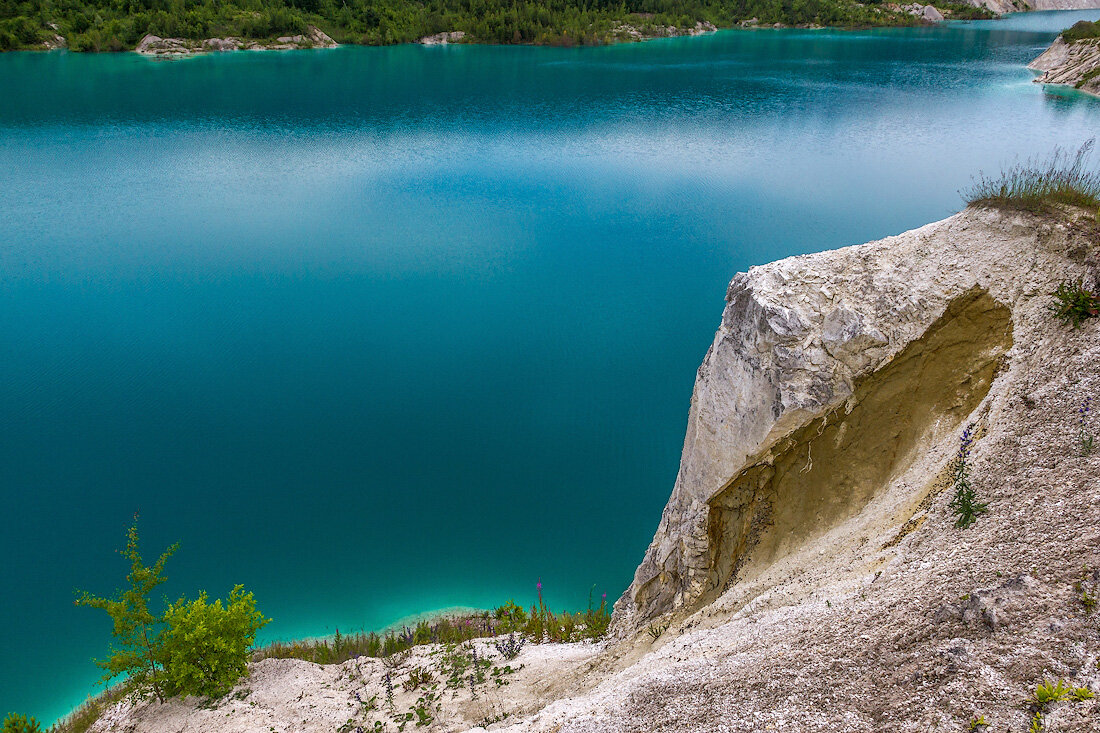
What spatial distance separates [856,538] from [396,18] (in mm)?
95957

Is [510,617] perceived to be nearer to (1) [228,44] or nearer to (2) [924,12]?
(1) [228,44]

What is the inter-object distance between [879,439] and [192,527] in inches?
519

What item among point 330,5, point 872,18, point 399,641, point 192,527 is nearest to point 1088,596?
point 399,641

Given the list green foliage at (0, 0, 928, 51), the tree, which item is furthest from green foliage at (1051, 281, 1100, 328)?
green foliage at (0, 0, 928, 51)

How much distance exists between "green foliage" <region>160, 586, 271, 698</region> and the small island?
57420mm

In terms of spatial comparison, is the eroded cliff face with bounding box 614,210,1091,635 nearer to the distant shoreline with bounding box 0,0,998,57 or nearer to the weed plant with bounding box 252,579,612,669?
the weed plant with bounding box 252,579,612,669

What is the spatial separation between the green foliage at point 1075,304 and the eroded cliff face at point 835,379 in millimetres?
365

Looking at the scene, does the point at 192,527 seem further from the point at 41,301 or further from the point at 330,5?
the point at 330,5

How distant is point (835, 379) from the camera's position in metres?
7.62

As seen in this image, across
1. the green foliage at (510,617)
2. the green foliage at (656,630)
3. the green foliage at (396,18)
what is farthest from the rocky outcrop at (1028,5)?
the green foliage at (656,630)

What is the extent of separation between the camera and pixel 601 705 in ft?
17.6

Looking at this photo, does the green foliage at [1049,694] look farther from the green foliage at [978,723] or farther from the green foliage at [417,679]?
the green foliage at [417,679]

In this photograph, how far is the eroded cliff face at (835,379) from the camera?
23.2 feet

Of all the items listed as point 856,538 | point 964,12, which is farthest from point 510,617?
point 964,12
